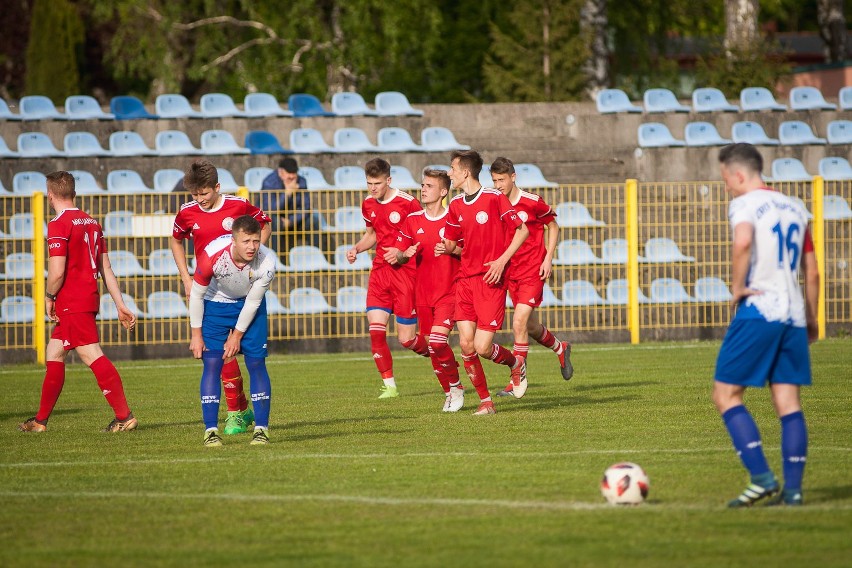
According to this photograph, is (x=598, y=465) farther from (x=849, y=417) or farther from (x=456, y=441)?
(x=849, y=417)

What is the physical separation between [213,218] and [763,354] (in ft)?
15.3

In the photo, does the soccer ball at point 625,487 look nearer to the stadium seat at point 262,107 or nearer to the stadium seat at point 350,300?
the stadium seat at point 350,300

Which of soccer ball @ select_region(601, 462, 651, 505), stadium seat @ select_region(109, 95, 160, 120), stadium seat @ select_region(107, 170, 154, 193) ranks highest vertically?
stadium seat @ select_region(109, 95, 160, 120)

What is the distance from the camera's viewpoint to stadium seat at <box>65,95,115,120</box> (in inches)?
934

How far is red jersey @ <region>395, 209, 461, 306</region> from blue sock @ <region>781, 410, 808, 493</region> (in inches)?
204

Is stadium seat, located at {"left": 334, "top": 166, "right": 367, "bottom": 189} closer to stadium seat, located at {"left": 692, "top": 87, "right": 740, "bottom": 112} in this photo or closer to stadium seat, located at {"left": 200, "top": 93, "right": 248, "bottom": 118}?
stadium seat, located at {"left": 200, "top": 93, "right": 248, "bottom": 118}

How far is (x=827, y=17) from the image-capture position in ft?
127

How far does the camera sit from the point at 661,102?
25125 millimetres

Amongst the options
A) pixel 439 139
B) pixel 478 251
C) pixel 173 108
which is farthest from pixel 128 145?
pixel 478 251

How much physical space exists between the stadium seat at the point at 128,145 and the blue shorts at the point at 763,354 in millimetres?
16435

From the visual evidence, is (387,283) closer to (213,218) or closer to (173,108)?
(213,218)

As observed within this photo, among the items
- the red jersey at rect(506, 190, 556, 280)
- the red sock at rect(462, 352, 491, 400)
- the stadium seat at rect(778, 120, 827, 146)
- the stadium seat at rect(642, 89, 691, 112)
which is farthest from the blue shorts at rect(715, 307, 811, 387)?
the stadium seat at rect(642, 89, 691, 112)

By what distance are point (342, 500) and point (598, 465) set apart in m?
1.78

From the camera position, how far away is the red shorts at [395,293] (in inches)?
512
